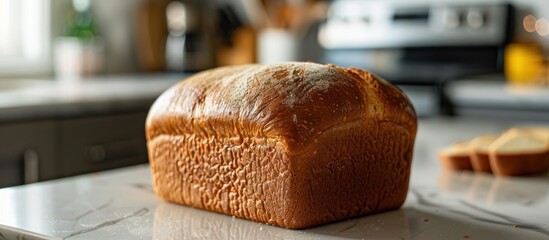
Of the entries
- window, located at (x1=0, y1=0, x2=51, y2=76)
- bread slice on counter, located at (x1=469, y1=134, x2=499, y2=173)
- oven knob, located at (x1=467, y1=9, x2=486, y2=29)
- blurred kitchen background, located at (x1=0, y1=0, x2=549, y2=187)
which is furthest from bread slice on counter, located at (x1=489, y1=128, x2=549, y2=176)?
window, located at (x1=0, y1=0, x2=51, y2=76)

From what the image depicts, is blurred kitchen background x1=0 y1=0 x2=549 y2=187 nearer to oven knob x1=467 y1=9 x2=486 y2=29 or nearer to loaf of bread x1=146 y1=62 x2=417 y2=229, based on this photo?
oven knob x1=467 y1=9 x2=486 y2=29

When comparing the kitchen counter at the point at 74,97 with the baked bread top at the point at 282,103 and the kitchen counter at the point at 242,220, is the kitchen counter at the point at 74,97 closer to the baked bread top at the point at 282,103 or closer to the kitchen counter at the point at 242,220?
the kitchen counter at the point at 242,220

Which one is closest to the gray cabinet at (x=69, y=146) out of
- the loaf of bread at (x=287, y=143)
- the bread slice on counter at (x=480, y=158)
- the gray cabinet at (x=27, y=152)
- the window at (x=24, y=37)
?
the gray cabinet at (x=27, y=152)

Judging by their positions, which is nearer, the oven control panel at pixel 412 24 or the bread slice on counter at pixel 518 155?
the bread slice on counter at pixel 518 155

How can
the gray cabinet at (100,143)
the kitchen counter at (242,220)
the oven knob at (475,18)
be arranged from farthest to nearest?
1. the oven knob at (475,18)
2. the gray cabinet at (100,143)
3. the kitchen counter at (242,220)

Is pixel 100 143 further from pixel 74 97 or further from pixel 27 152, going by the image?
pixel 27 152

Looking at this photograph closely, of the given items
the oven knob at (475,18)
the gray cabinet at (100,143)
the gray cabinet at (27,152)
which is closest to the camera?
the gray cabinet at (27,152)

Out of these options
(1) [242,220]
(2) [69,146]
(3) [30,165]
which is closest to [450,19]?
(2) [69,146]
